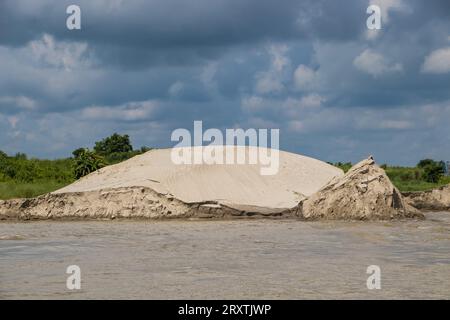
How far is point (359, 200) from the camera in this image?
19.5 m

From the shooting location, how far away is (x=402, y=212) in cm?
1984

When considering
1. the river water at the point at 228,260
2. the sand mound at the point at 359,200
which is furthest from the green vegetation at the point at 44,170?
the sand mound at the point at 359,200

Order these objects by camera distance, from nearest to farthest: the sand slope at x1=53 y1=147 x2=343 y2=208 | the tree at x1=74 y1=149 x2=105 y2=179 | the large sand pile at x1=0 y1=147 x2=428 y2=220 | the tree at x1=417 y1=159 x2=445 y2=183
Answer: the large sand pile at x1=0 y1=147 x2=428 y2=220
the sand slope at x1=53 y1=147 x2=343 y2=208
the tree at x1=74 y1=149 x2=105 y2=179
the tree at x1=417 y1=159 x2=445 y2=183

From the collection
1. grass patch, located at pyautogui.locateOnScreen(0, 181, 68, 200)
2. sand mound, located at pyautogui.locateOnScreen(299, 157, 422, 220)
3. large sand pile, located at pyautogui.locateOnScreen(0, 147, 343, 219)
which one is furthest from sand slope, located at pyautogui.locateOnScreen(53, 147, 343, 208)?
grass patch, located at pyautogui.locateOnScreen(0, 181, 68, 200)

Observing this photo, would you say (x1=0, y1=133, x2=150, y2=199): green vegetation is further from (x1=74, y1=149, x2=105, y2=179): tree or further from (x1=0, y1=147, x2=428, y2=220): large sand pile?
(x1=0, y1=147, x2=428, y2=220): large sand pile

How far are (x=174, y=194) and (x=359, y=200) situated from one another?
207 inches

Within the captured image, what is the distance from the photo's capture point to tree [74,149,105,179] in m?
31.9

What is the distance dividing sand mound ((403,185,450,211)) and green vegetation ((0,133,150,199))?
501 inches

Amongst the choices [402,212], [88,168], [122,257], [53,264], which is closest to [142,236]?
[122,257]

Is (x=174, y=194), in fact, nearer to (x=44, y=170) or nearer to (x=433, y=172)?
(x=44, y=170)

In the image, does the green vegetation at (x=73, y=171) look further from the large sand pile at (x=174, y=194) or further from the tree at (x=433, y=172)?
the large sand pile at (x=174, y=194)

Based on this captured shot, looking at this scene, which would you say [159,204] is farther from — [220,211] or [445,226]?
[445,226]

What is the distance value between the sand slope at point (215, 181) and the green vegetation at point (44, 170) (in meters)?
3.67
